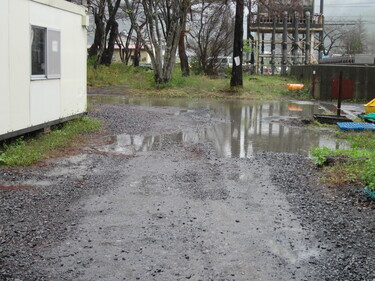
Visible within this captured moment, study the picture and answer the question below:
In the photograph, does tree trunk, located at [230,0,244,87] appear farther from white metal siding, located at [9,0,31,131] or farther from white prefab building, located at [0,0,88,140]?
white metal siding, located at [9,0,31,131]

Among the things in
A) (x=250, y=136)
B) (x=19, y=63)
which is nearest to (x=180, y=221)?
(x=19, y=63)

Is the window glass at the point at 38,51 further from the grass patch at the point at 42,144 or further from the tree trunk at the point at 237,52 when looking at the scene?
the tree trunk at the point at 237,52

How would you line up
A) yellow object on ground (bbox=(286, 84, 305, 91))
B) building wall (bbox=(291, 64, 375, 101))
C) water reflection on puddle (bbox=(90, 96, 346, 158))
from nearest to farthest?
1. water reflection on puddle (bbox=(90, 96, 346, 158))
2. building wall (bbox=(291, 64, 375, 101))
3. yellow object on ground (bbox=(286, 84, 305, 91))

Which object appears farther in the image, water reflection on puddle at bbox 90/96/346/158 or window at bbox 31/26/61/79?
water reflection on puddle at bbox 90/96/346/158

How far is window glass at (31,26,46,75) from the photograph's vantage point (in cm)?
997

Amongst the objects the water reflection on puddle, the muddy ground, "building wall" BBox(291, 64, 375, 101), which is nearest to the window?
the water reflection on puddle

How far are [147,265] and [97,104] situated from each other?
1444 centimetres

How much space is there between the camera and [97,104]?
1838 cm

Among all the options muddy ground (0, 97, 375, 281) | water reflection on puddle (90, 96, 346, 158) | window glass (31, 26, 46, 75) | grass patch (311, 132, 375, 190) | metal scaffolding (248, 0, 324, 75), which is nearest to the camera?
muddy ground (0, 97, 375, 281)

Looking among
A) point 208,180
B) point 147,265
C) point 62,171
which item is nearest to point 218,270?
point 147,265

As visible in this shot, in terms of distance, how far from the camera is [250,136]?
11.9 meters

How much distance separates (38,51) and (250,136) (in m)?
4.99

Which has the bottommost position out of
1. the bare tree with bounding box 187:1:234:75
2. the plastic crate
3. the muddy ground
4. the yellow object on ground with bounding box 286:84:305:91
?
the muddy ground

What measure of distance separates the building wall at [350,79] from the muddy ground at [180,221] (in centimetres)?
1288
